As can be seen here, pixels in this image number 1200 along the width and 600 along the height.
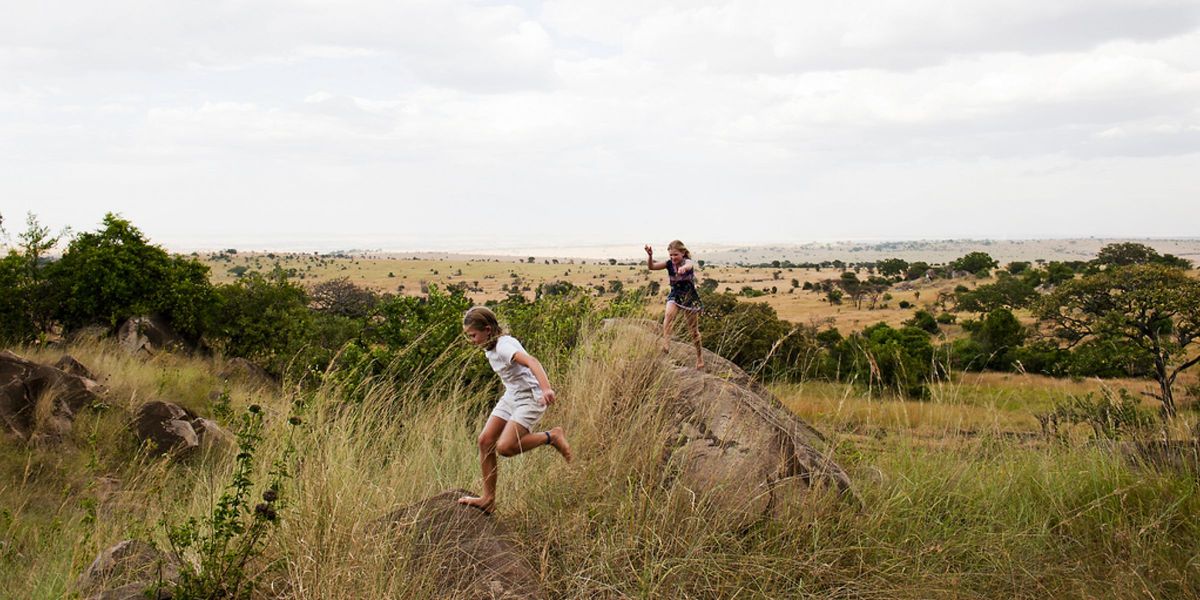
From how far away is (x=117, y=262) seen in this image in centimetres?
1698

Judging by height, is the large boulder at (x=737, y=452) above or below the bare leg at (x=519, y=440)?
below

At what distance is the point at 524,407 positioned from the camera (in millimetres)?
5270

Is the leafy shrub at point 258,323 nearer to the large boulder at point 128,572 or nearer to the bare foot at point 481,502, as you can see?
the large boulder at point 128,572

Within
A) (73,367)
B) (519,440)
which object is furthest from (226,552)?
(73,367)

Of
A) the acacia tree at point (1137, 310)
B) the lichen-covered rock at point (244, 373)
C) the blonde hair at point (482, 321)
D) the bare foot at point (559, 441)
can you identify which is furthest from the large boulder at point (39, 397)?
the acacia tree at point (1137, 310)

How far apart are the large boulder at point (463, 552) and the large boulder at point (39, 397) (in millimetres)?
6693

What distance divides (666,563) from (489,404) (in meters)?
5.61

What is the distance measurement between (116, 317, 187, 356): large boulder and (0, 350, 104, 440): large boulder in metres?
6.01

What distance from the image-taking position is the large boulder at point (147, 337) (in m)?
16.3

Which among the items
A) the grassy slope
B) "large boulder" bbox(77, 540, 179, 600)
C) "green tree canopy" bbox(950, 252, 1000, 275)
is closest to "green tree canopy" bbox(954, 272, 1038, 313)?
"green tree canopy" bbox(950, 252, 1000, 275)

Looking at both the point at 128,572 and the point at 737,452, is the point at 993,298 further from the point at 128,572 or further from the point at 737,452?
the point at 128,572

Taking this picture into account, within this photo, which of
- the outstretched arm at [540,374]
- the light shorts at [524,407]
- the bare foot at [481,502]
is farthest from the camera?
the light shorts at [524,407]

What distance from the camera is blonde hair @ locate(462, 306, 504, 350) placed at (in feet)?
17.6

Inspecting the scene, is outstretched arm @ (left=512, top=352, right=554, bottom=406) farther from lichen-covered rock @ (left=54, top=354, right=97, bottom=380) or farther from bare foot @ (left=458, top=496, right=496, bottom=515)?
lichen-covered rock @ (left=54, top=354, right=97, bottom=380)
